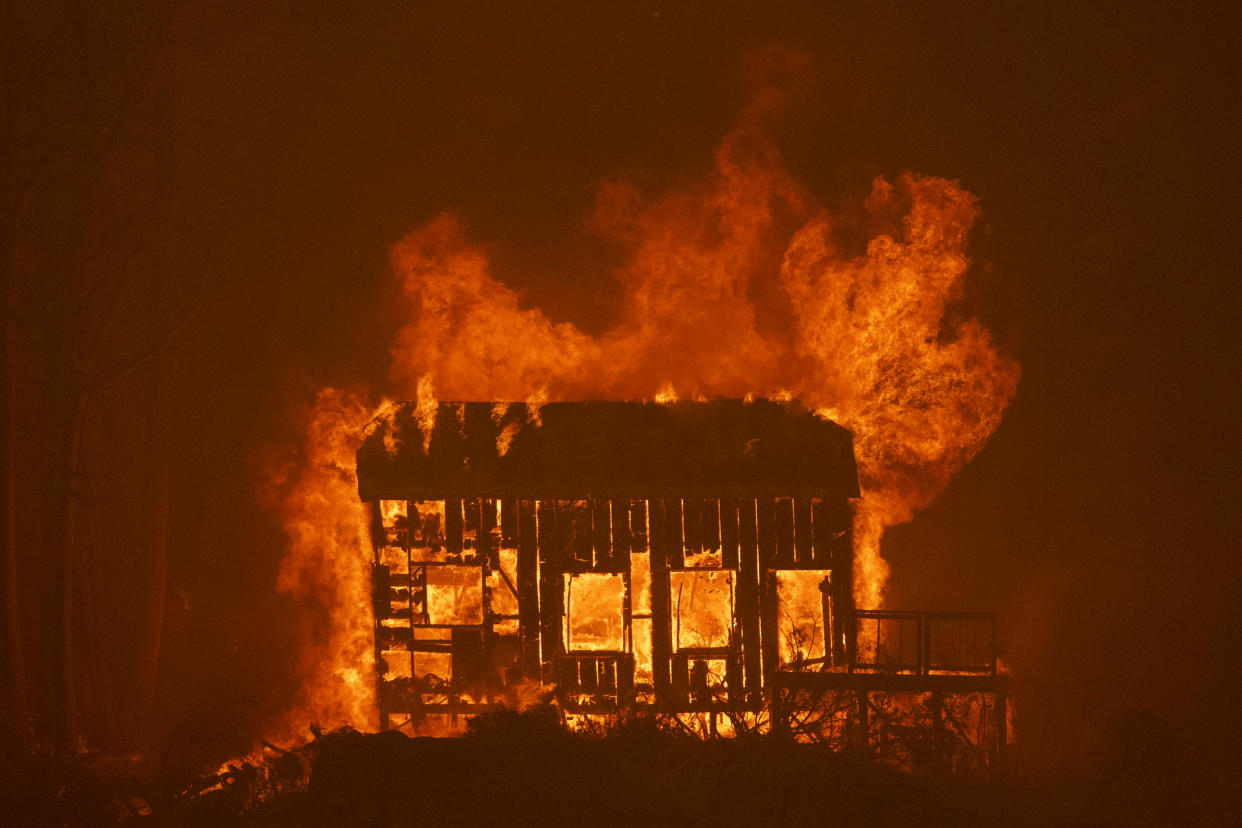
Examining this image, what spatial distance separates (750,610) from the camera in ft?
52.0

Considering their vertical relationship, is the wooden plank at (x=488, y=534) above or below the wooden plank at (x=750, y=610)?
above

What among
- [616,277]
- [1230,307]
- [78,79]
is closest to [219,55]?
[78,79]

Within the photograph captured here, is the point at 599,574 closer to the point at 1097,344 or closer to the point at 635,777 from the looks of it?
the point at 635,777

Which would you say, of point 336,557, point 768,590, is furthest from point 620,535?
point 336,557

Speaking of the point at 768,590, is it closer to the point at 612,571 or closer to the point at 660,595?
the point at 660,595

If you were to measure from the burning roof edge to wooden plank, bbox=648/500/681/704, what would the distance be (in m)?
0.45

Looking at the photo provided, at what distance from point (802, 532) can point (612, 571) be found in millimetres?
3018

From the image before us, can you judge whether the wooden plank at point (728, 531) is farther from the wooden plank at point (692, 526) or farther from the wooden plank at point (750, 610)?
the wooden plank at point (692, 526)

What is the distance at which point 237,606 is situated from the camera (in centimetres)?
2178

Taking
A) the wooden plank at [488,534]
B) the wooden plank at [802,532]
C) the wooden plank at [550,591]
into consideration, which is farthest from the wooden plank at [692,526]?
the wooden plank at [488,534]

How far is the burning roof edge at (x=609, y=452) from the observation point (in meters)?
15.8

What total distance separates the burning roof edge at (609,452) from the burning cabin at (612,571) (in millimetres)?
34

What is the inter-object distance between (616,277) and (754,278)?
9.96 ft

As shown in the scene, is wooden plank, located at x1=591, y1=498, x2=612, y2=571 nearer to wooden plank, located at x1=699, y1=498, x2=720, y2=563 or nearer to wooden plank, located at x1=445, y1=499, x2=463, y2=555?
wooden plank, located at x1=699, y1=498, x2=720, y2=563
